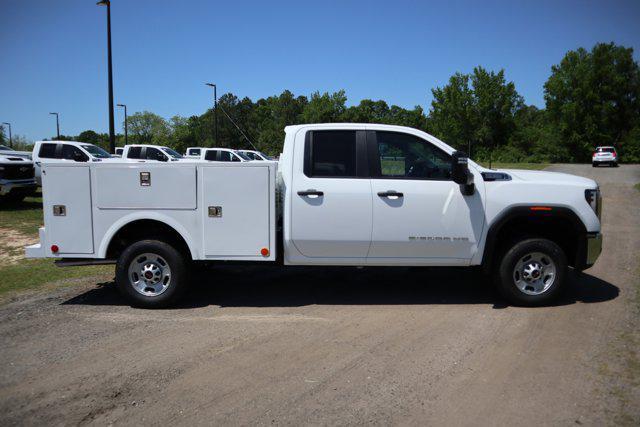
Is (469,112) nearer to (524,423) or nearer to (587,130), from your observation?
(587,130)

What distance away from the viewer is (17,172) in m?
15.0

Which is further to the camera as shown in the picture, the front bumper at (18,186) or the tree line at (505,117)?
the tree line at (505,117)

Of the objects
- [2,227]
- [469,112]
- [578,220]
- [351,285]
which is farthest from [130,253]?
[469,112]

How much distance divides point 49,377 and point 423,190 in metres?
4.18

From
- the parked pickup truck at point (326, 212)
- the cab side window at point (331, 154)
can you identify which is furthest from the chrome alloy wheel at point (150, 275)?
the cab side window at point (331, 154)

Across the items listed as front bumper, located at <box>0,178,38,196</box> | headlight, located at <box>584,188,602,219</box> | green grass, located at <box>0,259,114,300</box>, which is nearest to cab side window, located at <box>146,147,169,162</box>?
front bumper, located at <box>0,178,38,196</box>

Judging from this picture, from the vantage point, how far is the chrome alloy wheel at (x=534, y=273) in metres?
5.92

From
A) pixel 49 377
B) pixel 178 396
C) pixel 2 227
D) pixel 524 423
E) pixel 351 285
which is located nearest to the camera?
pixel 524 423

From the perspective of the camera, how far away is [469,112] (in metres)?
71.6

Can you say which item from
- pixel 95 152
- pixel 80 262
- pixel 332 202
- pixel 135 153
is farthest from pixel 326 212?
pixel 135 153

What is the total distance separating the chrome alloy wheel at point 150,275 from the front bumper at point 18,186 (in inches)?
444

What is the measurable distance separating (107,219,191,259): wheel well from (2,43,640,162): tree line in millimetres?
43978

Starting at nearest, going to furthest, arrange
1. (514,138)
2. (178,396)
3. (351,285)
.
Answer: (178,396), (351,285), (514,138)

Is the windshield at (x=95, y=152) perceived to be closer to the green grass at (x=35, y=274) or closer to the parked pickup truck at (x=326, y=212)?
the green grass at (x=35, y=274)
